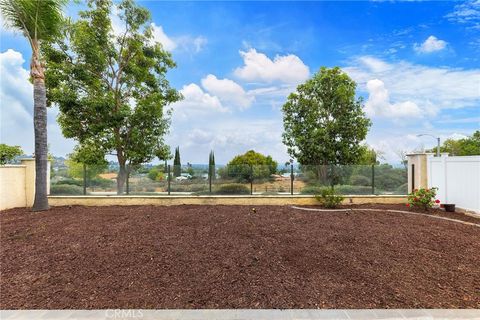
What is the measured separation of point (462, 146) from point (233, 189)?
41808mm

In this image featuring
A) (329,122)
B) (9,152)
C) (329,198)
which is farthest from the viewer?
(9,152)

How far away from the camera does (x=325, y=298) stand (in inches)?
117

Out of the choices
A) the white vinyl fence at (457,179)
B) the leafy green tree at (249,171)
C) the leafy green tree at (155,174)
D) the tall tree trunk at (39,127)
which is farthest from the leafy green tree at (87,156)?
the white vinyl fence at (457,179)

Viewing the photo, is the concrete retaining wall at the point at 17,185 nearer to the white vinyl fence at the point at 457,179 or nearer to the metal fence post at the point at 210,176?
the metal fence post at the point at 210,176

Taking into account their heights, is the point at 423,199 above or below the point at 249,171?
below

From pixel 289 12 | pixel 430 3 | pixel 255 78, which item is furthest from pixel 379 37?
pixel 255 78

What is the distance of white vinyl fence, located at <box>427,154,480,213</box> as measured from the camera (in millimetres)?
7660

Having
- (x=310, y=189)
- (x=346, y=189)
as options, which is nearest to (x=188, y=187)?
(x=310, y=189)

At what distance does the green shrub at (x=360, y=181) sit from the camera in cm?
967

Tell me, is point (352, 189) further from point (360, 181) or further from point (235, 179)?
point (235, 179)

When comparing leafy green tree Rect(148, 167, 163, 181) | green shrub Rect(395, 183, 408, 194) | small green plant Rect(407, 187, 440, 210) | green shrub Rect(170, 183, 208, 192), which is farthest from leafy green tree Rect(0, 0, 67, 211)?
green shrub Rect(395, 183, 408, 194)

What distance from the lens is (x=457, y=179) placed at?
26.8 ft

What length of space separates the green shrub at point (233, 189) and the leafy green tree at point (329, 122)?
7768 millimetres

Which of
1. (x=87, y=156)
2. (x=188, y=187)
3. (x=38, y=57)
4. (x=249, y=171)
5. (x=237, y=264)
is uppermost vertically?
(x=38, y=57)
